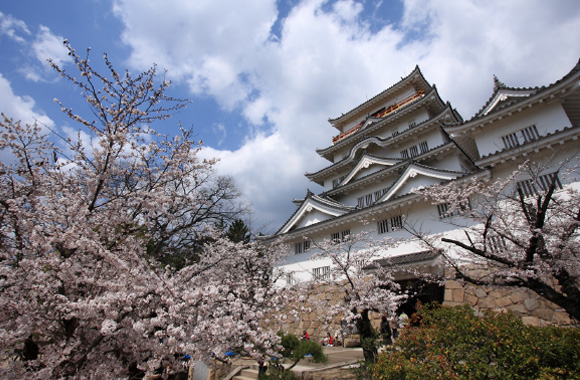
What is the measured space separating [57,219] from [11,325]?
1.49 metres

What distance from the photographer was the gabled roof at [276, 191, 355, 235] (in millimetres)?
16078

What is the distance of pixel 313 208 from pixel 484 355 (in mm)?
13478

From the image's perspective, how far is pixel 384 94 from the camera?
22328 mm

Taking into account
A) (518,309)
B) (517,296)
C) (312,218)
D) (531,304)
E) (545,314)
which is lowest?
(545,314)

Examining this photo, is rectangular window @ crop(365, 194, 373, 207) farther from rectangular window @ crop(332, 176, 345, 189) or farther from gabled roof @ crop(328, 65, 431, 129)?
gabled roof @ crop(328, 65, 431, 129)

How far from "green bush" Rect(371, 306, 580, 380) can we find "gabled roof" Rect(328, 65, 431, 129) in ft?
64.5

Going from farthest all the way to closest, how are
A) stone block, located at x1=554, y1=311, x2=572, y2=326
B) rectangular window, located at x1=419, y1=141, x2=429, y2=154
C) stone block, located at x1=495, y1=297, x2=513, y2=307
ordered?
1. rectangular window, located at x1=419, y1=141, x2=429, y2=154
2. stone block, located at x1=495, y1=297, x2=513, y2=307
3. stone block, located at x1=554, y1=311, x2=572, y2=326

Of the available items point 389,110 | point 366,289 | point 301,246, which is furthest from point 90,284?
point 389,110

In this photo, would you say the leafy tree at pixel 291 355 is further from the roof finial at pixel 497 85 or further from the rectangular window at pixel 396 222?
the roof finial at pixel 497 85

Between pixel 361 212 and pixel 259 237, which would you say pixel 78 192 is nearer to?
pixel 361 212

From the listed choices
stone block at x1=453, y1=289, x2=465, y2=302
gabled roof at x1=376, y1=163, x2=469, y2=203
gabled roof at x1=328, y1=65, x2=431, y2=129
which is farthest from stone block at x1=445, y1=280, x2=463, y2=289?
gabled roof at x1=328, y1=65, x2=431, y2=129

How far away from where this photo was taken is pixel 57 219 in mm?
4207

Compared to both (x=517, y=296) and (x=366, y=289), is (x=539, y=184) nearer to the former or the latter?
(x=517, y=296)

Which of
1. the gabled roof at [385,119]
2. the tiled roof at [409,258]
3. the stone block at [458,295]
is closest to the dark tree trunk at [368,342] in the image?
the tiled roof at [409,258]
